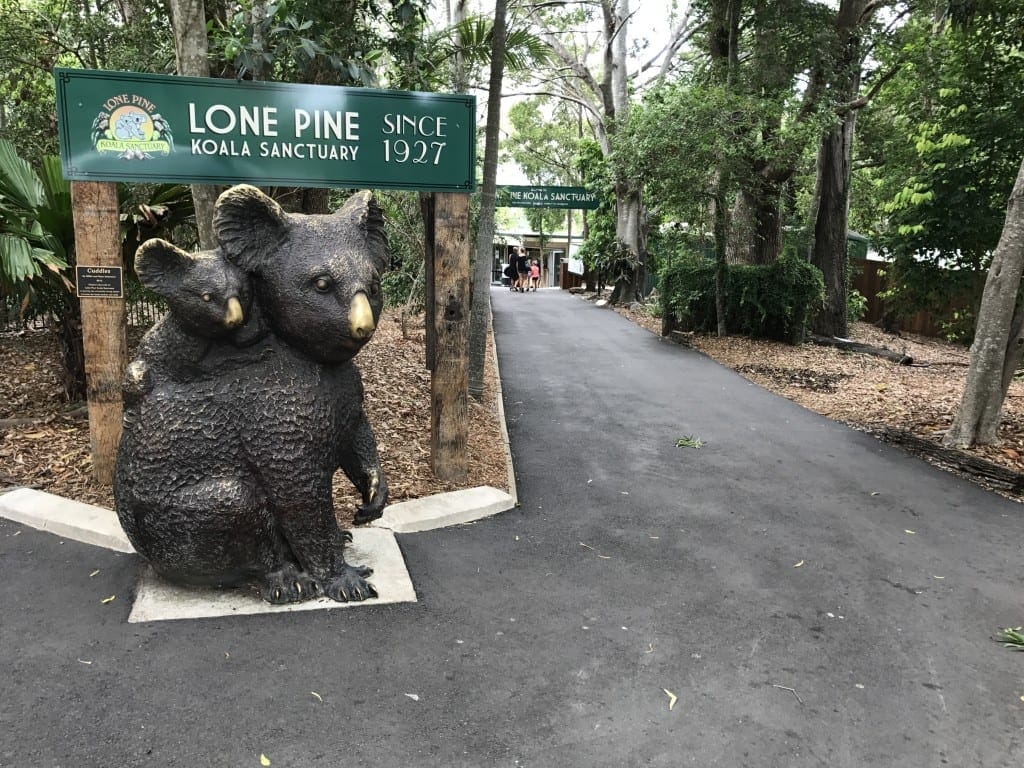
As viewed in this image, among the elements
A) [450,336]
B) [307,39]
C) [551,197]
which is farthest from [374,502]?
[551,197]

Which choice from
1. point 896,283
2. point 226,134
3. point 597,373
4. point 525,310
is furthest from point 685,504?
point 525,310

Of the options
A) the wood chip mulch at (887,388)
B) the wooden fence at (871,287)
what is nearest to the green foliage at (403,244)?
the wood chip mulch at (887,388)

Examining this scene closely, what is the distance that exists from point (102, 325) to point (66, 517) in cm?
124

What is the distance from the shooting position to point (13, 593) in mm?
3420

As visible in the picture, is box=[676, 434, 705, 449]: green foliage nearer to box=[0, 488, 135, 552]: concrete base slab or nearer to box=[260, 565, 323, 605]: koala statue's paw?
box=[260, 565, 323, 605]: koala statue's paw

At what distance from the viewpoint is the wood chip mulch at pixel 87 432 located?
5023 millimetres

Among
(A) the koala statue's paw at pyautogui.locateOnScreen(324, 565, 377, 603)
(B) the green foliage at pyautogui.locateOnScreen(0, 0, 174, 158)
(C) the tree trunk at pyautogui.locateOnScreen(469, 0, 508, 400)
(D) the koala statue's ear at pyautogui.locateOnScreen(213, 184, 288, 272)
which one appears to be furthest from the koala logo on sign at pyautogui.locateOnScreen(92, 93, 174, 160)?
(C) the tree trunk at pyautogui.locateOnScreen(469, 0, 508, 400)

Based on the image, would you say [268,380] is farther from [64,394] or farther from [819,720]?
[64,394]

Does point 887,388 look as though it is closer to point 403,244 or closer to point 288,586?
point 403,244

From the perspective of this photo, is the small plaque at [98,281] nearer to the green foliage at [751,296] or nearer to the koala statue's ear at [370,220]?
the koala statue's ear at [370,220]

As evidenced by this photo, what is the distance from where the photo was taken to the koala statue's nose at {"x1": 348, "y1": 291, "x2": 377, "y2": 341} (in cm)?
295

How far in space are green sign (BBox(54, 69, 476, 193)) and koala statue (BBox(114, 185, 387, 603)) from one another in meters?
1.39

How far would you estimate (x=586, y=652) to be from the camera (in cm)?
316

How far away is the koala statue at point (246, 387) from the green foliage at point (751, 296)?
12363mm
